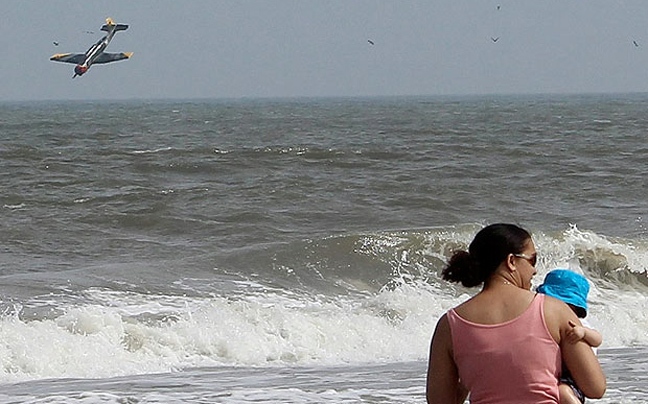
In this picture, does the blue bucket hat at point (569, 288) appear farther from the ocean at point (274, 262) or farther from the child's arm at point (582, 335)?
the ocean at point (274, 262)

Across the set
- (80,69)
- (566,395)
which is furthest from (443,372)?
(80,69)

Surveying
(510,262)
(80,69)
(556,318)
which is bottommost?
(556,318)

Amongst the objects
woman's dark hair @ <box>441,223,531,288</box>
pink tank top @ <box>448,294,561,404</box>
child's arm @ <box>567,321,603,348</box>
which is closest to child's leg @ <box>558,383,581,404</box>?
pink tank top @ <box>448,294,561,404</box>

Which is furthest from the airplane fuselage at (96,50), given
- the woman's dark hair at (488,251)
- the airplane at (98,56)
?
the woman's dark hair at (488,251)

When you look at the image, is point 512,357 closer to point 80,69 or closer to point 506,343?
point 506,343

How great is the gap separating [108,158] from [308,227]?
12.2 meters

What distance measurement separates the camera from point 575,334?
3223mm

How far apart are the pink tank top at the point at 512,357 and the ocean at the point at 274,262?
367 centimetres

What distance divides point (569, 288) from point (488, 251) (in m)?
0.34

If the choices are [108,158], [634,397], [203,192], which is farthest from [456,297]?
[108,158]

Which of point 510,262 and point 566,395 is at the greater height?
point 510,262

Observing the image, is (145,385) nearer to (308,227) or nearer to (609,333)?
(609,333)

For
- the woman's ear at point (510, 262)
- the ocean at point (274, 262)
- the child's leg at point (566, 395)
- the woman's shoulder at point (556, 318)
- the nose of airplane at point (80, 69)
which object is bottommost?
the ocean at point (274, 262)

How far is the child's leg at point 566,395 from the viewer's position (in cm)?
328
